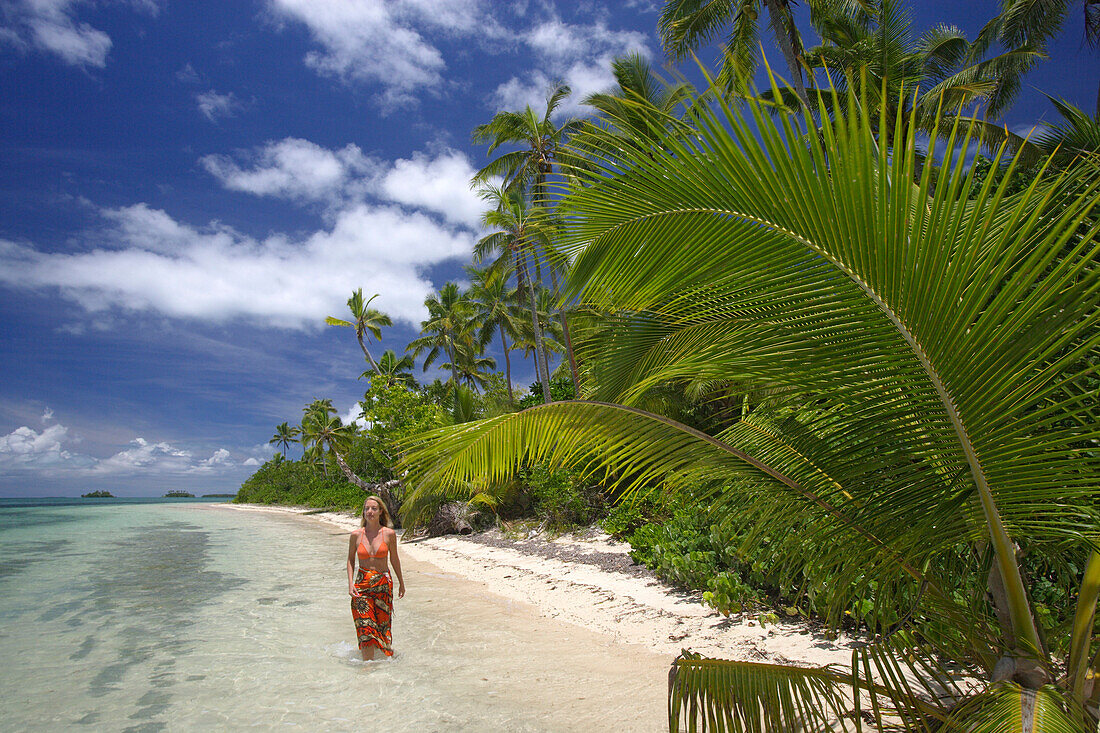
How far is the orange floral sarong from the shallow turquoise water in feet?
0.85

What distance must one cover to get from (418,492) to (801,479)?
6.25ft

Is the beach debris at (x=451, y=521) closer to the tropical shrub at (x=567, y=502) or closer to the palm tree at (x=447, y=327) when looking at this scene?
the tropical shrub at (x=567, y=502)

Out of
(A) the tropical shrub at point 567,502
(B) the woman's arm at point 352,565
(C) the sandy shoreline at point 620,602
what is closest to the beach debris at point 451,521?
(C) the sandy shoreline at point 620,602

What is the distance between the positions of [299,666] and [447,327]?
27906mm

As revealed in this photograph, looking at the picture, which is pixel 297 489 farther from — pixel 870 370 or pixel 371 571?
pixel 870 370

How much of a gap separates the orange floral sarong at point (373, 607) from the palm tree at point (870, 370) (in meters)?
3.18

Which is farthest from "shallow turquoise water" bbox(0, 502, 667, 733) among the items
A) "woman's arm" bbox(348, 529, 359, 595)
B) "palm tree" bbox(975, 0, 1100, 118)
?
"palm tree" bbox(975, 0, 1100, 118)

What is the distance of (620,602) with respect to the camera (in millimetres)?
7238

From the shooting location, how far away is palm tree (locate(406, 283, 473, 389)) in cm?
3234

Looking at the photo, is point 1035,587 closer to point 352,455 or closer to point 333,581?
point 333,581

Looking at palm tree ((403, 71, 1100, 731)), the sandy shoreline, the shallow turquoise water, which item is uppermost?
palm tree ((403, 71, 1100, 731))

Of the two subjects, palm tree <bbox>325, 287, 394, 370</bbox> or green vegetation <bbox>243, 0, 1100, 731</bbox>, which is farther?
palm tree <bbox>325, 287, 394, 370</bbox>

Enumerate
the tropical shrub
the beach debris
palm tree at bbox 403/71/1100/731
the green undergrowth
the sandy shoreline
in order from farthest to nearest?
the green undergrowth < the beach debris < the tropical shrub < the sandy shoreline < palm tree at bbox 403/71/1100/731

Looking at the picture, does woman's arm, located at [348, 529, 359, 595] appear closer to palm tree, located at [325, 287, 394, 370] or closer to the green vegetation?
the green vegetation
